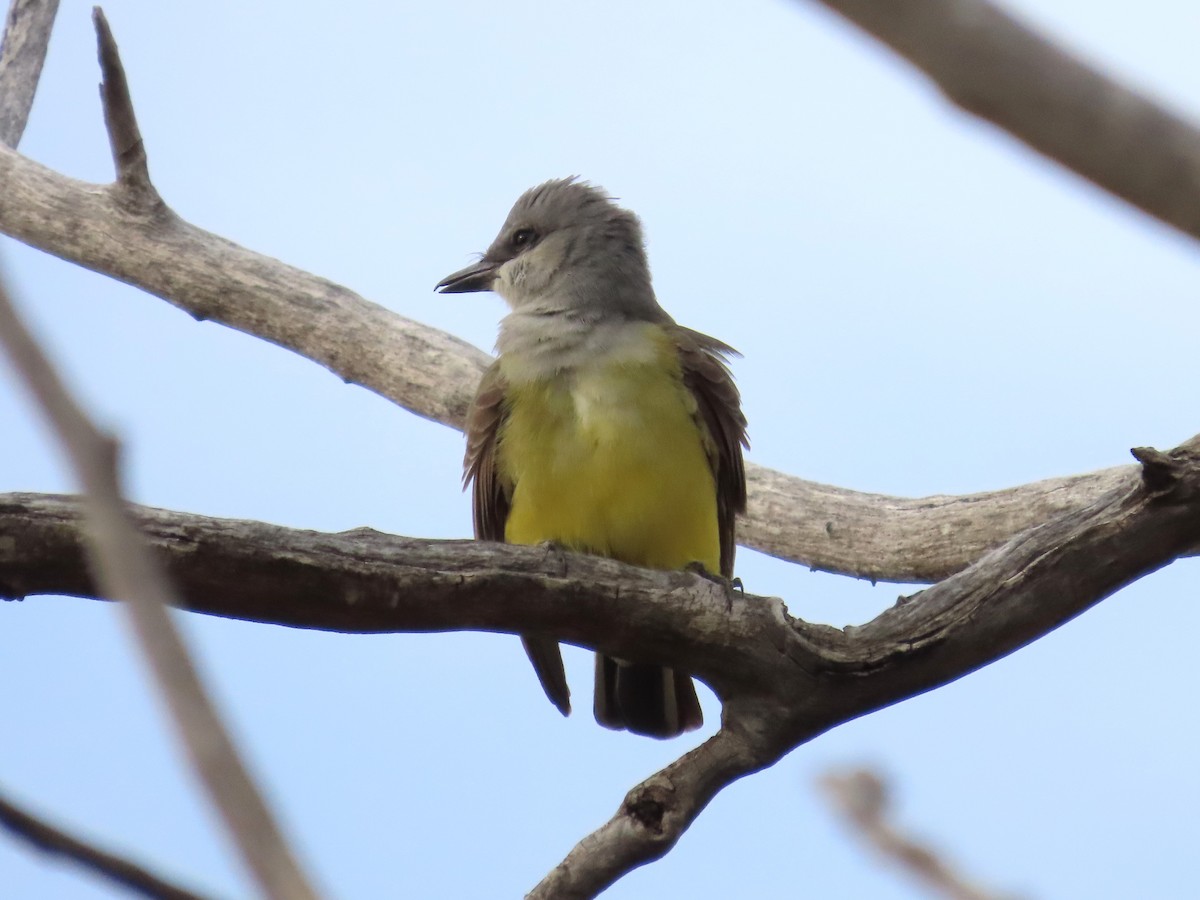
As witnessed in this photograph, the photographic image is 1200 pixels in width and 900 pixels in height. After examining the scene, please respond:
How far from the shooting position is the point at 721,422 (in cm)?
554

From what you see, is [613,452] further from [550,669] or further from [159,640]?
[159,640]

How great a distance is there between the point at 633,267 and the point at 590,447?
1.58 meters

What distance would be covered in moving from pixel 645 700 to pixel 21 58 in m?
5.42

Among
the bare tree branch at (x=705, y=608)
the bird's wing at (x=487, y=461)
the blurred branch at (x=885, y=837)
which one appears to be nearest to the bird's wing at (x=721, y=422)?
the bird's wing at (x=487, y=461)

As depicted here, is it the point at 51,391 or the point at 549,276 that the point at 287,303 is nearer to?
the point at 549,276

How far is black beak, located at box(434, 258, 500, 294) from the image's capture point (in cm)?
672

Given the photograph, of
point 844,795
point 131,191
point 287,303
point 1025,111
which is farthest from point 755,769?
point 131,191

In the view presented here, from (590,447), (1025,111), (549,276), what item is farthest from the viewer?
(549,276)

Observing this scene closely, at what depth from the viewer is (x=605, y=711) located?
5.51m

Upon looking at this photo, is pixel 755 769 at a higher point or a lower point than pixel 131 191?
lower

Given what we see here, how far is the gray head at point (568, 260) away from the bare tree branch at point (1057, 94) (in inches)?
193

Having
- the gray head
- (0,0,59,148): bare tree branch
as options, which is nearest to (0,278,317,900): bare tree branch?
the gray head

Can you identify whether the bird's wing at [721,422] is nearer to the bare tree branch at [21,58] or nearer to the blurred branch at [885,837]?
the blurred branch at [885,837]

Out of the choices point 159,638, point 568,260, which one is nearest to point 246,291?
point 568,260
